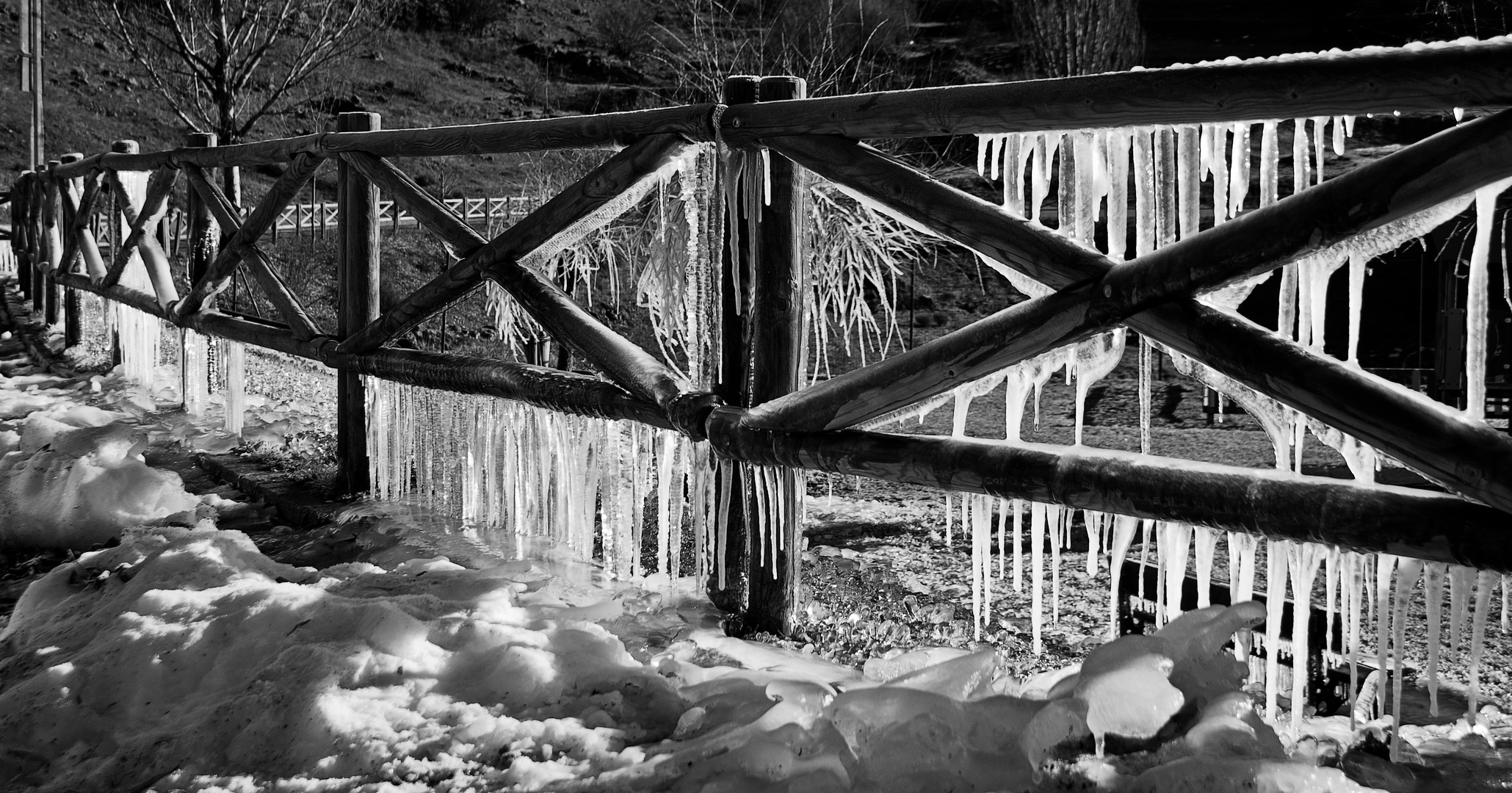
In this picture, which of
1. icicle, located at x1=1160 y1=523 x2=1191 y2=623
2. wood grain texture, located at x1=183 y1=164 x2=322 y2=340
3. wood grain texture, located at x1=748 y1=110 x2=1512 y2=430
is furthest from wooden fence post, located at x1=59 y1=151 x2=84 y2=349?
icicle, located at x1=1160 y1=523 x2=1191 y2=623

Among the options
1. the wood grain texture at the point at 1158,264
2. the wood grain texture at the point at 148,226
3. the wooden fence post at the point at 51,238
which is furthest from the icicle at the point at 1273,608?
the wooden fence post at the point at 51,238

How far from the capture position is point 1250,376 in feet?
6.38

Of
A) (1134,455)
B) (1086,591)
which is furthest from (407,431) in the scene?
(1134,455)

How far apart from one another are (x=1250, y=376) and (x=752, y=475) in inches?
57.1

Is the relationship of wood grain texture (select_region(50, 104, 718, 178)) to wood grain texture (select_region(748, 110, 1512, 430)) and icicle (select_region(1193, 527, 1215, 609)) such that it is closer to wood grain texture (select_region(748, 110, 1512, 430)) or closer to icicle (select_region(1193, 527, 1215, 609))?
wood grain texture (select_region(748, 110, 1512, 430))

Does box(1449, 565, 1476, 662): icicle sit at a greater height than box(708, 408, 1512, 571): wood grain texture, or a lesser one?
lesser

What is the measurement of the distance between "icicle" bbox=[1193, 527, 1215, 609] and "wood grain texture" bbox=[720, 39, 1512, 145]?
82 centimetres

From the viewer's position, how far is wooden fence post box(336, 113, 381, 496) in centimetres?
452

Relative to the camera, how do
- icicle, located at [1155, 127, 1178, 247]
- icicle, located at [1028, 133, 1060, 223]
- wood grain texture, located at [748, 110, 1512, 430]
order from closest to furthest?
wood grain texture, located at [748, 110, 1512, 430] → icicle, located at [1155, 127, 1178, 247] → icicle, located at [1028, 133, 1060, 223]

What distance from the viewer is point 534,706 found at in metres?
2.54

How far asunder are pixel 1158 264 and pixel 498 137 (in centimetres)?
248

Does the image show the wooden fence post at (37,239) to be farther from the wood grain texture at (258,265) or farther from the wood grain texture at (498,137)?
the wood grain texture at (498,137)

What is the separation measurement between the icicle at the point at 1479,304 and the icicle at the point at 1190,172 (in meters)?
0.53

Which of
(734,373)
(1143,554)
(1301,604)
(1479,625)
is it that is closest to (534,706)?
(734,373)
